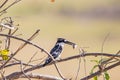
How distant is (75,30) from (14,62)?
18.7 metres

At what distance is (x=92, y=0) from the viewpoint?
1110 inches

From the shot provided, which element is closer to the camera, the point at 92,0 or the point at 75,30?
the point at 75,30

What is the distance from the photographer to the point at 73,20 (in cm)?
2409

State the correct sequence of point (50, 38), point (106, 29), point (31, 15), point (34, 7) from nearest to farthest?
1. point (50, 38)
2. point (106, 29)
3. point (31, 15)
4. point (34, 7)

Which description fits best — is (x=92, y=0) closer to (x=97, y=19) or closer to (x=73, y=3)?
(x=73, y=3)

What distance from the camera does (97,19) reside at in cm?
2409

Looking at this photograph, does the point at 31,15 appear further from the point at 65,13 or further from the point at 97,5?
the point at 97,5

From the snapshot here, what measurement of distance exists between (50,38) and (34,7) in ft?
24.2

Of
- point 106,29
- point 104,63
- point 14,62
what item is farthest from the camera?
point 106,29

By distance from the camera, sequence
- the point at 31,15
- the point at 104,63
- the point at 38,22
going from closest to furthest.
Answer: the point at 104,63, the point at 38,22, the point at 31,15

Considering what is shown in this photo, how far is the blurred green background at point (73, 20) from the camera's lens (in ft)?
61.3

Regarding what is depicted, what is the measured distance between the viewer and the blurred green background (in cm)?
1867

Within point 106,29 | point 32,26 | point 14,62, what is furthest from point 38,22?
point 14,62

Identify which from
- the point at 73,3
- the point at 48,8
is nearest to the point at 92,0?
the point at 73,3
